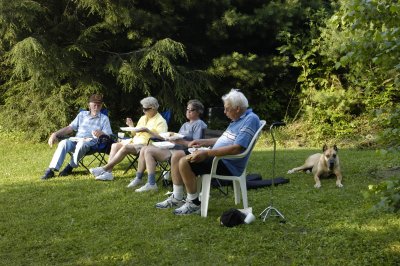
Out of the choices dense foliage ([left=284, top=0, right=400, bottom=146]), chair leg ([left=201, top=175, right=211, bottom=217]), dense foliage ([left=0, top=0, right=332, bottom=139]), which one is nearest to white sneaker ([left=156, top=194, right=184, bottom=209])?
chair leg ([left=201, top=175, right=211, bottom=217])

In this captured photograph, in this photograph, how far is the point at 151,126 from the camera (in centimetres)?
560

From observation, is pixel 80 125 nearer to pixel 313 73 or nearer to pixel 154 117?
Answer: pixel 154 117

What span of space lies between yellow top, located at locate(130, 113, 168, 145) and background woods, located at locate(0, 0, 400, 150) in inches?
154

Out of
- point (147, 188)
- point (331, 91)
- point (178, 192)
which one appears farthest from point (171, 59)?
point (178, 192)

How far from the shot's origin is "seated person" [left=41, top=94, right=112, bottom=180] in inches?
237

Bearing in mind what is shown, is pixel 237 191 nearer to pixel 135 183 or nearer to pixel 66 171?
pixel 135 183

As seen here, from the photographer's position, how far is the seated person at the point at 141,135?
558 cm

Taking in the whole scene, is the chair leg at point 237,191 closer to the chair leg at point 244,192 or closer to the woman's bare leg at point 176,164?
the chair leg at point 244,192

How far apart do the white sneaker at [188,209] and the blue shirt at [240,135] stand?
459 millimetres

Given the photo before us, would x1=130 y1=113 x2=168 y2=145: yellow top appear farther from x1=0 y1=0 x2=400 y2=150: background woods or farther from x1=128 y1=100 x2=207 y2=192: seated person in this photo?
x1=0 y1=0 x2=400 y2=150: background woods

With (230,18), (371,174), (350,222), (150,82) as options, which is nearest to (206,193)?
(350,222)

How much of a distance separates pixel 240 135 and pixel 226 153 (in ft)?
0.61

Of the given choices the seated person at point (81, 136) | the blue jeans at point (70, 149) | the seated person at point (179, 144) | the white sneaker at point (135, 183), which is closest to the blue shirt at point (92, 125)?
the seated person at point (81, 136)

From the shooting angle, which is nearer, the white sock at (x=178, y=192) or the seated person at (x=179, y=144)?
the white sock at (x=178, y=192)
